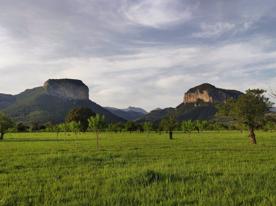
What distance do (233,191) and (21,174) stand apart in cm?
1242

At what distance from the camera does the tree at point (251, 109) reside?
58.2 m

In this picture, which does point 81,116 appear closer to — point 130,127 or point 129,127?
point 129,127

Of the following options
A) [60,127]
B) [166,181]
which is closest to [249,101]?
[166,181]

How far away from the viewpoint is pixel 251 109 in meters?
58.5

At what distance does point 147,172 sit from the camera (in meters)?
18.1

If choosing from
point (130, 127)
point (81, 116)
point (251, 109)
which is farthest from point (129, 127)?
point (251, 109)

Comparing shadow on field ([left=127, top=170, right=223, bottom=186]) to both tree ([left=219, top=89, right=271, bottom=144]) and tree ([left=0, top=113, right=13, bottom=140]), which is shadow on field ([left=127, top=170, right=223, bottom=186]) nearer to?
tree ([left=219, top=89, right=271, bottom=144])

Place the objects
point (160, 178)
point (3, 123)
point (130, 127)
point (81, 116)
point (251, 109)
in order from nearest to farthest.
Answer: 1. point (160, 178)
2. point (251, 109)
3. point (3, 123)
4. point (81, 116)
5. point (130, 127)

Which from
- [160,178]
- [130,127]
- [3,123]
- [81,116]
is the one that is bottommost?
[160,178]

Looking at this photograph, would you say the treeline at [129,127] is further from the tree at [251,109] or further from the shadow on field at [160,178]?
the shadow on field at [160,178]

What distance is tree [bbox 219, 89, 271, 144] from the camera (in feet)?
191

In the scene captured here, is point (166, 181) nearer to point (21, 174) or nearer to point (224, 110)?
point (21, 174)

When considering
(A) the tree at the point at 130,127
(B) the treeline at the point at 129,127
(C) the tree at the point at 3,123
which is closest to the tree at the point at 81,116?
(B) the treeline at the point at 129,127

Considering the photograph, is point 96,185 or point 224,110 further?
point 224,110
